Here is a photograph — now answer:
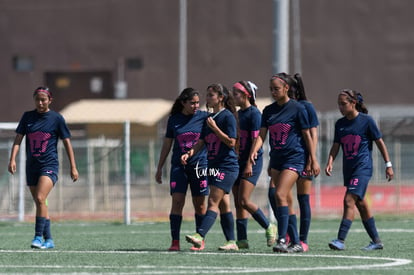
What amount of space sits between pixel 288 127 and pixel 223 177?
959mm

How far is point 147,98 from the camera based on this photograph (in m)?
47.5

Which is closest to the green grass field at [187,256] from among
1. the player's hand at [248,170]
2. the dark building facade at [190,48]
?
the player's hand at [248,170]

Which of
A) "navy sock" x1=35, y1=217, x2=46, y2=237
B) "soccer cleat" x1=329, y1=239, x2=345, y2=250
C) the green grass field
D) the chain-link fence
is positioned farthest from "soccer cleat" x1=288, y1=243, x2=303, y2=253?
the chain-link fence

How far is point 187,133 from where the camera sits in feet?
48.6

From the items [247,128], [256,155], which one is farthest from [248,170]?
[247,128]

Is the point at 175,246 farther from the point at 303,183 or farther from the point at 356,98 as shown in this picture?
the point at 356,98

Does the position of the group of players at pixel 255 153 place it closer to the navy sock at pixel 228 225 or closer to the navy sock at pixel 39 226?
the navy sock at pixel 228 225

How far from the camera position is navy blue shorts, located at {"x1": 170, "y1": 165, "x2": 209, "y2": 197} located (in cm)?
1478

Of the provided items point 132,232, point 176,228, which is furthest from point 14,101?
point 176,228

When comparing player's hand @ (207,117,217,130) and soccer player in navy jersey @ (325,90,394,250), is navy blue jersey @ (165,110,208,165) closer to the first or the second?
player's hand @ (207,117,217,130)

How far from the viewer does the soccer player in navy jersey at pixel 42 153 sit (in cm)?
1551

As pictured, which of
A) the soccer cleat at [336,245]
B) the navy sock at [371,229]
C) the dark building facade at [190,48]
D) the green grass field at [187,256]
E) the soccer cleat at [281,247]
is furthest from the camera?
the dark building facade at [190,48]

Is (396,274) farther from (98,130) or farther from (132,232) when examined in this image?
(98,130)

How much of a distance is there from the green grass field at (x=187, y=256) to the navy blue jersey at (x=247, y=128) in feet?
3.73
